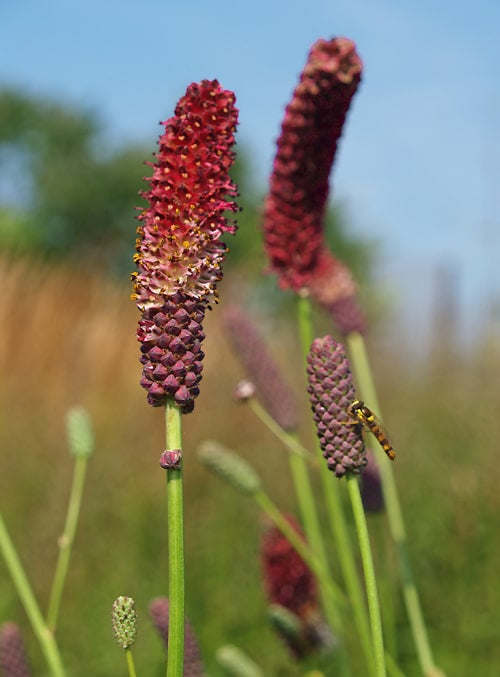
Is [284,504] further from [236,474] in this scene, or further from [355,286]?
[236,474]

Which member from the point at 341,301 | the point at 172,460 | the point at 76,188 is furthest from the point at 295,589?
the point at 76,188

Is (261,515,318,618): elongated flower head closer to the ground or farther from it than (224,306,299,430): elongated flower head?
closer to the ground

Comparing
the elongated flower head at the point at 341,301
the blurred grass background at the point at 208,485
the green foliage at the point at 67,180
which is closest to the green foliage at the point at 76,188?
the green foliage at the point at 67,180

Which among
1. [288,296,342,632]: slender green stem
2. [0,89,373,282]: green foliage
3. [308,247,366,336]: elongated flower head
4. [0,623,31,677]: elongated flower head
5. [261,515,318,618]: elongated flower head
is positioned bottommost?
[0,623,31,677]: elongated flower head

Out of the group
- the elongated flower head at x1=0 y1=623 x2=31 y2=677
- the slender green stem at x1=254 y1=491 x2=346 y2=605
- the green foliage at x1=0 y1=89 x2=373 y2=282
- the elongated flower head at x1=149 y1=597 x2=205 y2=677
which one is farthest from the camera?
Answer: the green foliage at x1=0 y1=89 x2=373 y2=282

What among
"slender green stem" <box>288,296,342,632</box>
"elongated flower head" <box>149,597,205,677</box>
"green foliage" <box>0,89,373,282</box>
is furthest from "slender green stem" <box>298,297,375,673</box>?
"green foliage" <box>0,89,373,282</box>

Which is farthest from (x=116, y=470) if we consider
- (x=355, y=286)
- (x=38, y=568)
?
(x=355, y=286)

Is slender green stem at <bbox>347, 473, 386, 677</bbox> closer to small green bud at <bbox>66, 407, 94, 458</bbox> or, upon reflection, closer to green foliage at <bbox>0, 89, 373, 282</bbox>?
small green bud at <bbox>66, 407, 94, 458</bbox>
